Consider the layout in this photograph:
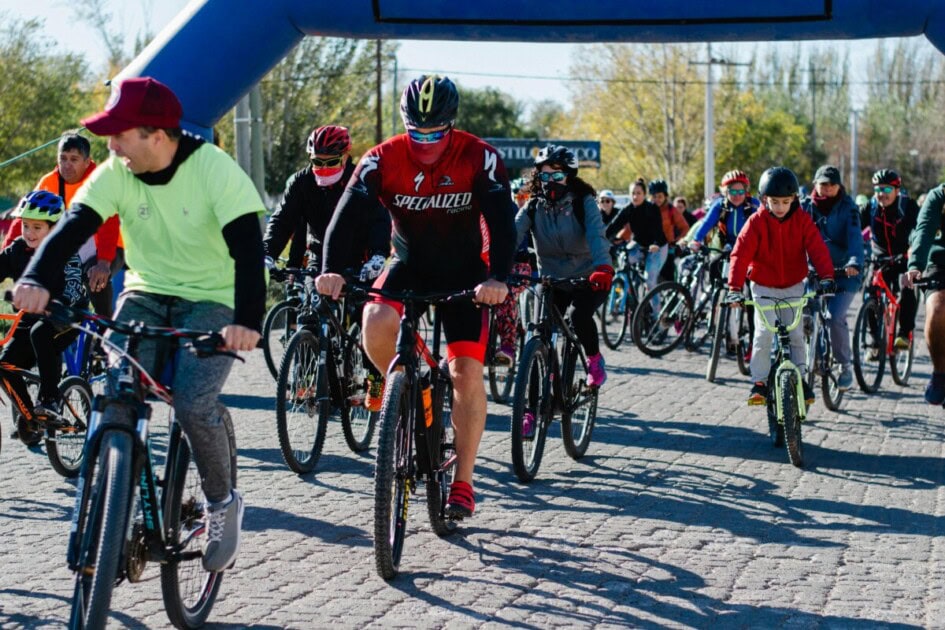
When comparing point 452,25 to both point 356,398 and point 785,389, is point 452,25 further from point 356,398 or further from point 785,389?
point 785,389

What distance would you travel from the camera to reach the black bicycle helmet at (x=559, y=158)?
8672 mm

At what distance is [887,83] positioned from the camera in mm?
99062

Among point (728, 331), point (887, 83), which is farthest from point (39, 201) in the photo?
point (887, 83)

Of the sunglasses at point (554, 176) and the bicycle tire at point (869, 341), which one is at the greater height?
the sunglasses at point (554, 176)

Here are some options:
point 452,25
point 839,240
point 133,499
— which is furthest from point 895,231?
point 133,499

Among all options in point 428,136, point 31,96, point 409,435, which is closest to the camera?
point 409,435

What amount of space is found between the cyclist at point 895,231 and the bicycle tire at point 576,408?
474 cm

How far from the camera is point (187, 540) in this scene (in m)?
4.79

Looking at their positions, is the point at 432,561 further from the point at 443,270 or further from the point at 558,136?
the point at 558,136

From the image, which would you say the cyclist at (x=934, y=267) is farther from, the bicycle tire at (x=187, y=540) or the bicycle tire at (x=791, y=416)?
the bicycle tire at (x=187, y=540)

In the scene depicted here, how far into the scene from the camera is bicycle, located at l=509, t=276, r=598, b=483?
7.65 meters

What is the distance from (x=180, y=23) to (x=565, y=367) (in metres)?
3.58

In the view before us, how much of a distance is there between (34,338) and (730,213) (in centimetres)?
785

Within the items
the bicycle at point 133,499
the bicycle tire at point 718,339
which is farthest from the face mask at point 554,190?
the bicycle at point 133,499
